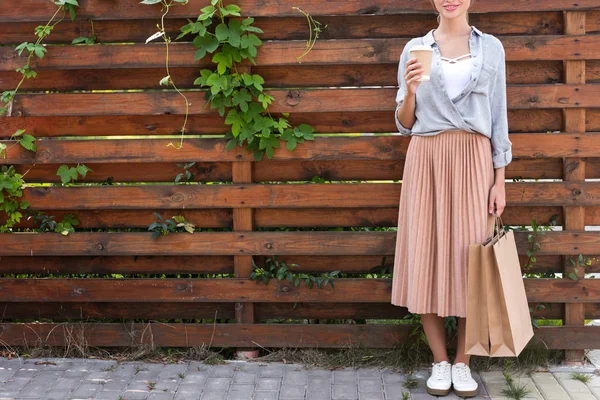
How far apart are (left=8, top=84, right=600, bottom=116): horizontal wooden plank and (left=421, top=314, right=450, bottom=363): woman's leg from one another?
3.79 ft

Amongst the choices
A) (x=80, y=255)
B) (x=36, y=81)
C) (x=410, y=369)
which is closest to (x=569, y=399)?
(x=410, y=369)

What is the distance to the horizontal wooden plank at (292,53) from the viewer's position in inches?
169

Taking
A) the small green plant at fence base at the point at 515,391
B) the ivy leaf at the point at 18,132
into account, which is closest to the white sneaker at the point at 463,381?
the small green plant at fence base at the point at 515,391

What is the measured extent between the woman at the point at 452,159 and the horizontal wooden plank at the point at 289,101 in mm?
370

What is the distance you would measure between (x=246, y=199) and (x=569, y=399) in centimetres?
200

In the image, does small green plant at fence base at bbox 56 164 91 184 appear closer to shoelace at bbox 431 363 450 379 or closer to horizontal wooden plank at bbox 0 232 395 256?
horizontal wooden plank at bbox 0 232 395 256

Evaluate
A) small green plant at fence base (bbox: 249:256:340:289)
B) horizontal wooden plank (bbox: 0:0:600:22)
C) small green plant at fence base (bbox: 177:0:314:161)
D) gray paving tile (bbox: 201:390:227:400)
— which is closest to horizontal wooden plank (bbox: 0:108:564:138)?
small green plant at fence base (bbox: 177:0:314:161)

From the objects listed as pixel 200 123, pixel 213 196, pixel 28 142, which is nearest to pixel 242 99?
pixel 200 123

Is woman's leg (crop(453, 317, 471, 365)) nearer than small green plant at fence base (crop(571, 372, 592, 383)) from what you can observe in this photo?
Yes

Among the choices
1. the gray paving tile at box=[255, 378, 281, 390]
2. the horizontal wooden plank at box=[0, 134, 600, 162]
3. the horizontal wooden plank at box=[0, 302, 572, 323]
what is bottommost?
the gray paving tile at box=[255, 378, 281, 390]

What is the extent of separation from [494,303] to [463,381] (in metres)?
0.51

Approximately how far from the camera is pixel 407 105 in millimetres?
3934

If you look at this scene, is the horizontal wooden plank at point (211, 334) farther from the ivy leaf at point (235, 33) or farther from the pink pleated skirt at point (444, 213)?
the ivy leaf at point (235, 33)

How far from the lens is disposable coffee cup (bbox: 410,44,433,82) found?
11.7 feet
